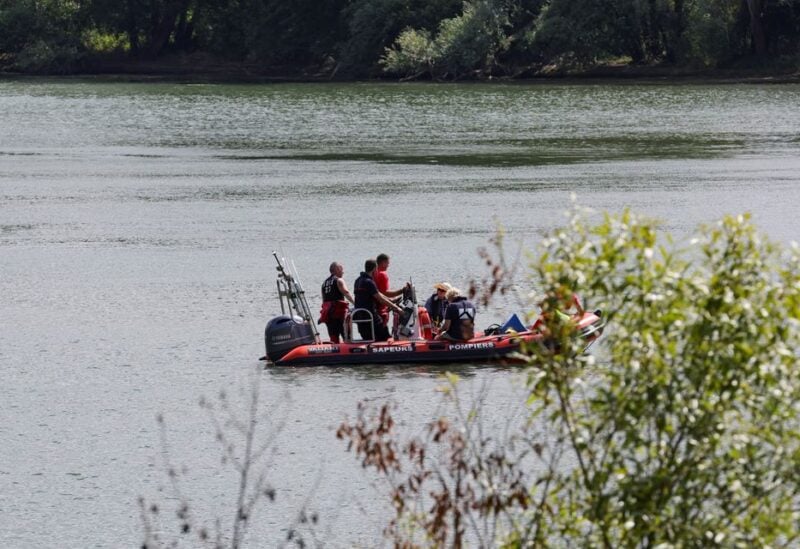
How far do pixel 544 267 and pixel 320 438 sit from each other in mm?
8724

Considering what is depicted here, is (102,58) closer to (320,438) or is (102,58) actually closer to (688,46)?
(688,46)

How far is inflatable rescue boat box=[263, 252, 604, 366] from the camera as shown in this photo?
60.1 ft

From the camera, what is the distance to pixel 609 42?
263ft

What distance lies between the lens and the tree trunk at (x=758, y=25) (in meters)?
75.8

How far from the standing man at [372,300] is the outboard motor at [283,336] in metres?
0.77

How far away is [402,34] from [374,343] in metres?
67.9

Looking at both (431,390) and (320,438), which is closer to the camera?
(320,438)

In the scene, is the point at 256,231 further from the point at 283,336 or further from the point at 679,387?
the point at 679,387

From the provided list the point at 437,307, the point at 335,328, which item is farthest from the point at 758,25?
the point at 335,328

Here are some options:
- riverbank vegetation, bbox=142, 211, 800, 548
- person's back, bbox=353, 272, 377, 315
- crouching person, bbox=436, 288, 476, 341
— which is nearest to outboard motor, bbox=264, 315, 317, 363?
person's back, bbox=353, 272, 377, 315

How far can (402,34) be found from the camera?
85125 millimetres

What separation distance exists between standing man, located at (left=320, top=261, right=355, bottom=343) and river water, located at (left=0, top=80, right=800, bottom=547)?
2.62 feet

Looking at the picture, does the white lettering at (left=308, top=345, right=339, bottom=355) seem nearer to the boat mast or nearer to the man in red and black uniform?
the boat mast

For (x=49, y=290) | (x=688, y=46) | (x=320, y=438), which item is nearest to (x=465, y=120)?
(x=688, y=46)
